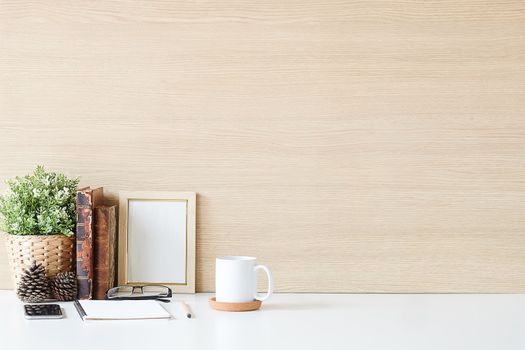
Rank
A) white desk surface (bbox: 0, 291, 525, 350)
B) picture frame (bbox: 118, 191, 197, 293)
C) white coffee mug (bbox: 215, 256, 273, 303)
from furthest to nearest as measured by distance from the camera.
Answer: picture frame (bbox: 118, 191, 197, 293) → white coffee mug (bbox: 215, 256, 273, 303) → white desk surface (bbox: 0, 291, 525, 350)

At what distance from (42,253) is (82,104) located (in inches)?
13.6

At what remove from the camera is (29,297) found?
4.71 feet

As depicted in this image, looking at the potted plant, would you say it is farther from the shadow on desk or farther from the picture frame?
the shadow on desk

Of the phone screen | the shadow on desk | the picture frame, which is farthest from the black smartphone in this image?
the shadow on desk

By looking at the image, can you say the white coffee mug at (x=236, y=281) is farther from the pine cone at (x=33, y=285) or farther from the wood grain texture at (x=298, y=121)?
the pine cone at (x=33, y=285)

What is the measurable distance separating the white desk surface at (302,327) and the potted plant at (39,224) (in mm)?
95

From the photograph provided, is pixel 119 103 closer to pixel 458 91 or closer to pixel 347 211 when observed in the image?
pixel 347 211

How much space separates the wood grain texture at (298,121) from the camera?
1.59 metres

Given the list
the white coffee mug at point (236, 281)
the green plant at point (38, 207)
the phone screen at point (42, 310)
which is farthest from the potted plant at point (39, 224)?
the white coffee mug at point (236, 281)

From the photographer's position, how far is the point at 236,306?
1369 mm

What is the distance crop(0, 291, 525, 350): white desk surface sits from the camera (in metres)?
1.13

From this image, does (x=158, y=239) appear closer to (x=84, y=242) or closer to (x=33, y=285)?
(x=84, y=242)

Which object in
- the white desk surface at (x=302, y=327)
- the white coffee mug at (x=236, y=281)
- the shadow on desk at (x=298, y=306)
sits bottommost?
the white desk surface at (x=302, y=327)

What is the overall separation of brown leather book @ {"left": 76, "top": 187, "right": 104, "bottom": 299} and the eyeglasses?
0.05 meters
